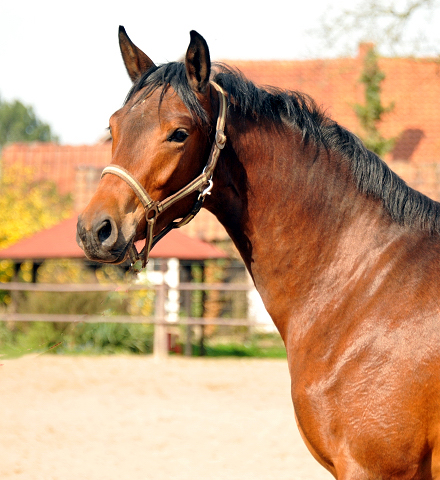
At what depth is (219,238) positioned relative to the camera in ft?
51.0

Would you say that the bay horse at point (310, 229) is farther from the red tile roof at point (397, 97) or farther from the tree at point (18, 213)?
the red tile roof at point (397, 97)

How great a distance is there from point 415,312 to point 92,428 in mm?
5228

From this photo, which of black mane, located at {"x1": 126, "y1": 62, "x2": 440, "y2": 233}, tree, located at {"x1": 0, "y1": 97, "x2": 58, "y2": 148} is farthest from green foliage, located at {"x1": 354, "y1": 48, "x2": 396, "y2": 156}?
tree, located at {"x1": 0, "y1": 97, "x2": 58, "y2": 148}

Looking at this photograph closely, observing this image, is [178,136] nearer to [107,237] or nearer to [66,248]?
[107,237]

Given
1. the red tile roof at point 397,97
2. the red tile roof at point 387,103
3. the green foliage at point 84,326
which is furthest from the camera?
the red tile roof at point 397,97

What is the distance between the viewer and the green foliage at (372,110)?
13781 mm

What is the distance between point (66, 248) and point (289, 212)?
33.9 ft

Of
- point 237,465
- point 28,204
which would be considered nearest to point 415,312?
point 237,465

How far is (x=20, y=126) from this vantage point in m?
54.7

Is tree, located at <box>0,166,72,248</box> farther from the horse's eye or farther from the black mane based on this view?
the horse's eye

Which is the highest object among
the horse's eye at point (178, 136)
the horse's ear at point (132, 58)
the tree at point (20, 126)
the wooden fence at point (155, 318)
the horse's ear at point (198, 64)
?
the tree at point (20, 126)

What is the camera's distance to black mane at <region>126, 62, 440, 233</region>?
2.32 metres

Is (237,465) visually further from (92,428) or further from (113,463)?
(92,428)

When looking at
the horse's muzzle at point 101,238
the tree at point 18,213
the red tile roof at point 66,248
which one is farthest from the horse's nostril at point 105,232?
the tree at point 18,213
